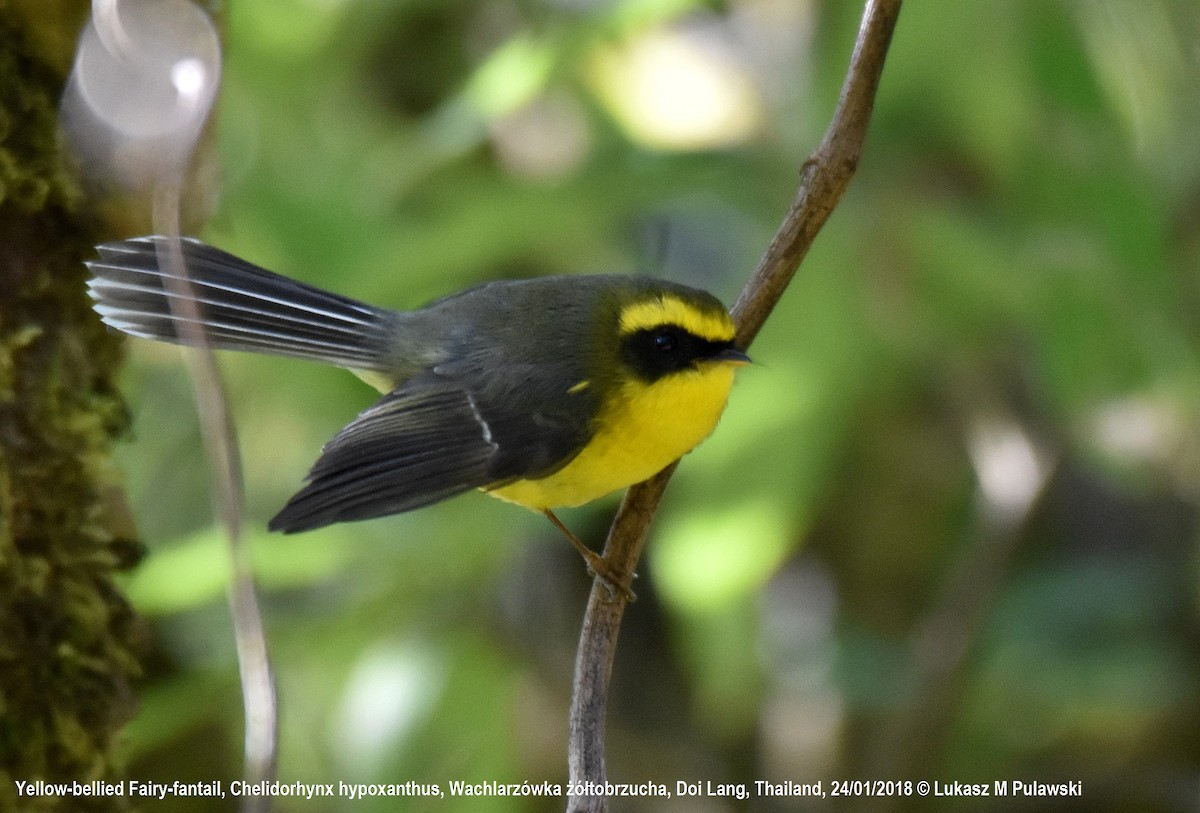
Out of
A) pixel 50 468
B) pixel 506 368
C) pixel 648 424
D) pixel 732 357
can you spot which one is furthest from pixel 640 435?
pixel 50 468

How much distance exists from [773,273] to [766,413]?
2.44 ft

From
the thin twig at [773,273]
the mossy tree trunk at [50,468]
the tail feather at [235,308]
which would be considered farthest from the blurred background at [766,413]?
the thin twig at [773,273]

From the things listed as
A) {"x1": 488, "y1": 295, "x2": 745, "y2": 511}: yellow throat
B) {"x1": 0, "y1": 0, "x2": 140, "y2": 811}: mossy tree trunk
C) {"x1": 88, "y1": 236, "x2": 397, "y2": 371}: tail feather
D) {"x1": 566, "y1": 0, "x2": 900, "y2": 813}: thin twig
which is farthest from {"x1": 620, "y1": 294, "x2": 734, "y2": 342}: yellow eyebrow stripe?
{"x1": 0, "y1": 0, "x2": 140, "y2": 811}: mossy tree trunk

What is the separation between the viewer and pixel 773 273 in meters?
1.98

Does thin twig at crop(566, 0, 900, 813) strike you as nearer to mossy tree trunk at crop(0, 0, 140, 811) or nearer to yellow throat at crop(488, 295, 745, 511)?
yellow throat at crop(488, 295, 745, 511)

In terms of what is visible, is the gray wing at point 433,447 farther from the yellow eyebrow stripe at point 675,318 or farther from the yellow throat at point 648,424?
the yellow eyebrow stripe at point 675,318

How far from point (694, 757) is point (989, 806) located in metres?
0.98

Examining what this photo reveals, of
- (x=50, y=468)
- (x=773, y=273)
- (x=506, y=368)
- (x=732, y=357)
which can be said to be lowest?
(x=50, y=468)

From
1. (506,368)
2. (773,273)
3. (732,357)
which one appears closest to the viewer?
(773,273)

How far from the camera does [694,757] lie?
405cm

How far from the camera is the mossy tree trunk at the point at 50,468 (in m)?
1.90

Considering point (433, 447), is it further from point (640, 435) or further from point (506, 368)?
point (640, 435)

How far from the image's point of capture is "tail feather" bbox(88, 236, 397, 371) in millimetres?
2059

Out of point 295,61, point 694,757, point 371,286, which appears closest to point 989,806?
point 694,757
